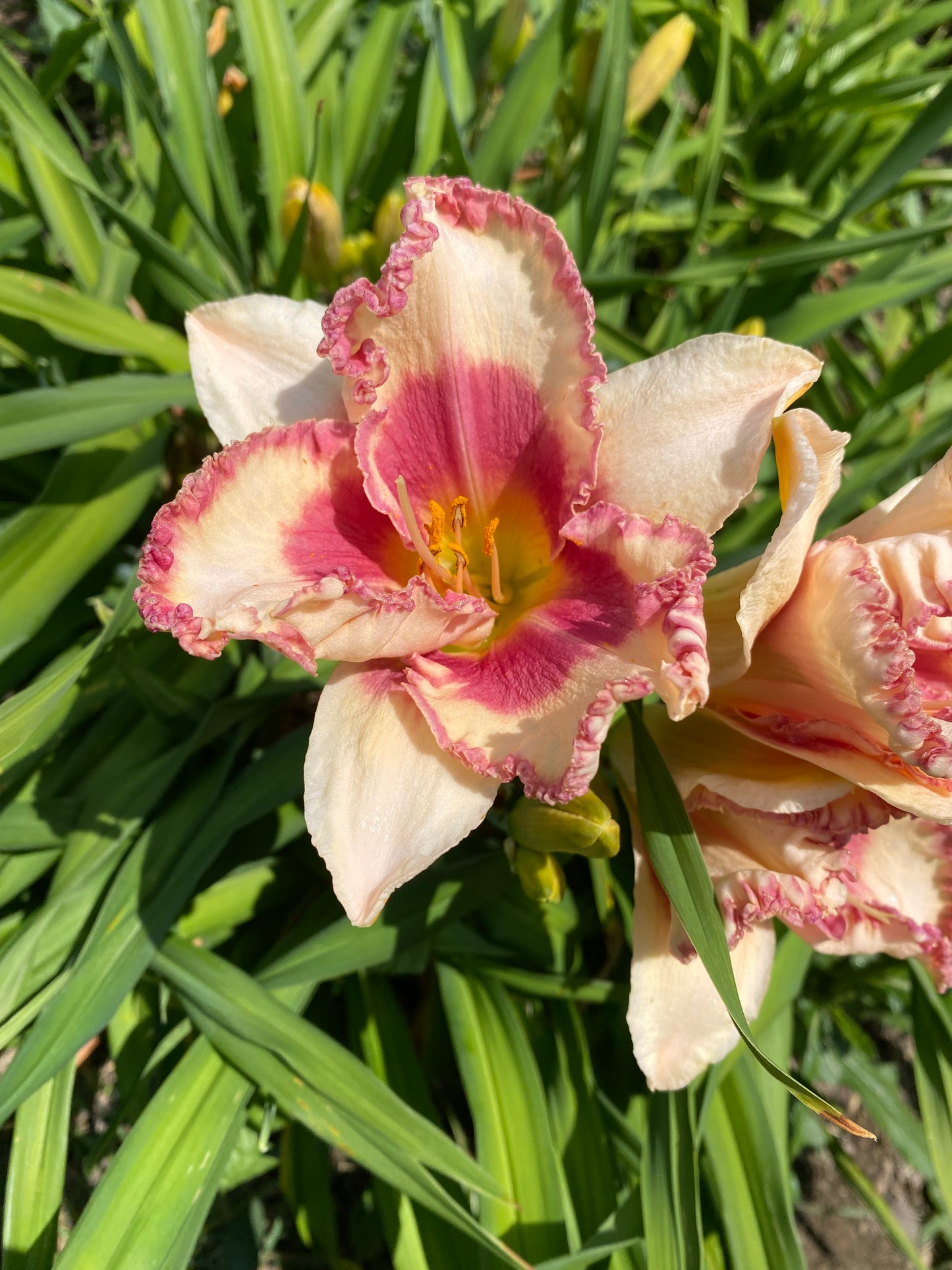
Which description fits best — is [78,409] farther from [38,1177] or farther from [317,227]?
[38,1177]

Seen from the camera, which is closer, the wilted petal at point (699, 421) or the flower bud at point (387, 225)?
the wilted petal at point (699, 421)

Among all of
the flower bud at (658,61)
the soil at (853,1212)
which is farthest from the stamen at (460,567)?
the soil at (853,1212)

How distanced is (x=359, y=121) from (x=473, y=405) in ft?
3.78

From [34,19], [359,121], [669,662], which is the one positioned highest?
[34,19]

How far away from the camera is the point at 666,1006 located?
0.79 meters

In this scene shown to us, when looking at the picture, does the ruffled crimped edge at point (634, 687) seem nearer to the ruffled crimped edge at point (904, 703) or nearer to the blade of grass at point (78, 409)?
the ruffled crimped edge at point (904, 703)

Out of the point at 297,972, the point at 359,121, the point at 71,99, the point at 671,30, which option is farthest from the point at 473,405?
the point at 71,99

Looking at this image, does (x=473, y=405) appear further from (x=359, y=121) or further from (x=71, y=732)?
(x=359, y=121)

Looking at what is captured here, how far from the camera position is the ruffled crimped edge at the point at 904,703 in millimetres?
562

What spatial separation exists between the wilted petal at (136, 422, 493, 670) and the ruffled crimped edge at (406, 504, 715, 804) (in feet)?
0.35

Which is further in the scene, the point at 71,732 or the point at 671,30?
the point at 671,30

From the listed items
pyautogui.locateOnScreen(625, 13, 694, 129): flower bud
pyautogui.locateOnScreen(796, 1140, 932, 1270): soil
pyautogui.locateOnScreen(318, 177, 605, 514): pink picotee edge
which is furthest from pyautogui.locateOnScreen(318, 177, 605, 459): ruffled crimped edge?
pyautogui.locateOnScreen(796, 1140, 932, 1270): soil

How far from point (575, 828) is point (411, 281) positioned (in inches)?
19.3

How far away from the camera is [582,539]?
2.39 feet
